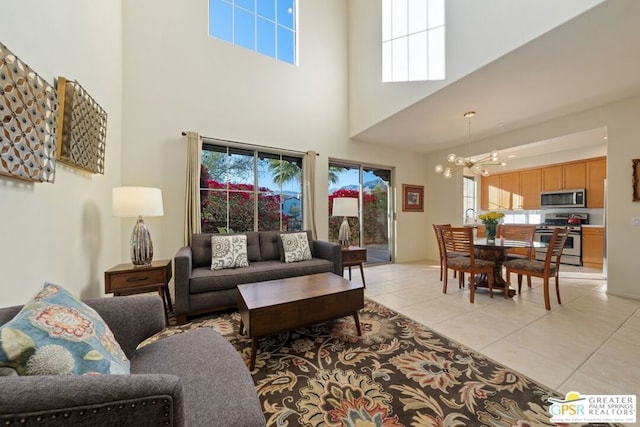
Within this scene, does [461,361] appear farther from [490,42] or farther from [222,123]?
[222,123]

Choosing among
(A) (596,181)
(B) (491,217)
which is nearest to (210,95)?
(B) (491,217)

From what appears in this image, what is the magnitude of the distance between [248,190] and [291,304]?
2546 millimetres

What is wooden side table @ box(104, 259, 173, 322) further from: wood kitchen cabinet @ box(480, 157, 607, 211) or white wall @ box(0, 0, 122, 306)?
wood kitchen cabinet @ box(480, 157, 607, 211)

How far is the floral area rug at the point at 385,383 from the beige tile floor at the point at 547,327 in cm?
26

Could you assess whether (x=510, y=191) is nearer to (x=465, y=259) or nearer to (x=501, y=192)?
(x=501, y=192)

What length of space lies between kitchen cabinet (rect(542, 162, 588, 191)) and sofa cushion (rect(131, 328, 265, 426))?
744cm

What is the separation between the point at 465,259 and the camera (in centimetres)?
319

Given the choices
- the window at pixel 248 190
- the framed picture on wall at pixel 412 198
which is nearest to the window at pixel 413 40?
the window at pixel 248 190

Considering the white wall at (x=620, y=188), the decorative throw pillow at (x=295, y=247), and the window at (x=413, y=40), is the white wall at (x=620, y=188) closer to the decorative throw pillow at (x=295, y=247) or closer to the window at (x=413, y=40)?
the window at (x=413, y=40)

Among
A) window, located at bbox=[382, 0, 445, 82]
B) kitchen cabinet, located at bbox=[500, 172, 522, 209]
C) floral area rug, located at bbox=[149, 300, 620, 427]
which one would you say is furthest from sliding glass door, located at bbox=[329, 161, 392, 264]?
kitchen cabinet, located at bbox=[500, 172, 522, 209]

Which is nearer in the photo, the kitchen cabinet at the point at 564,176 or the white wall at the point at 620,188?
the white wall at the point at 620,188

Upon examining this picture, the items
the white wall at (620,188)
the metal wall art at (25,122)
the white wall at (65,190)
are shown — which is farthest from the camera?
the white wall at (620,188)

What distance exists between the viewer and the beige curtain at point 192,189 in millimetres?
3330

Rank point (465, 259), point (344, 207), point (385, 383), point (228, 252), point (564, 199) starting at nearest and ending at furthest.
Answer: point (385, 383)
point (228, 252)
point (465, 259)
point (344, 207)
point (564, 199)
